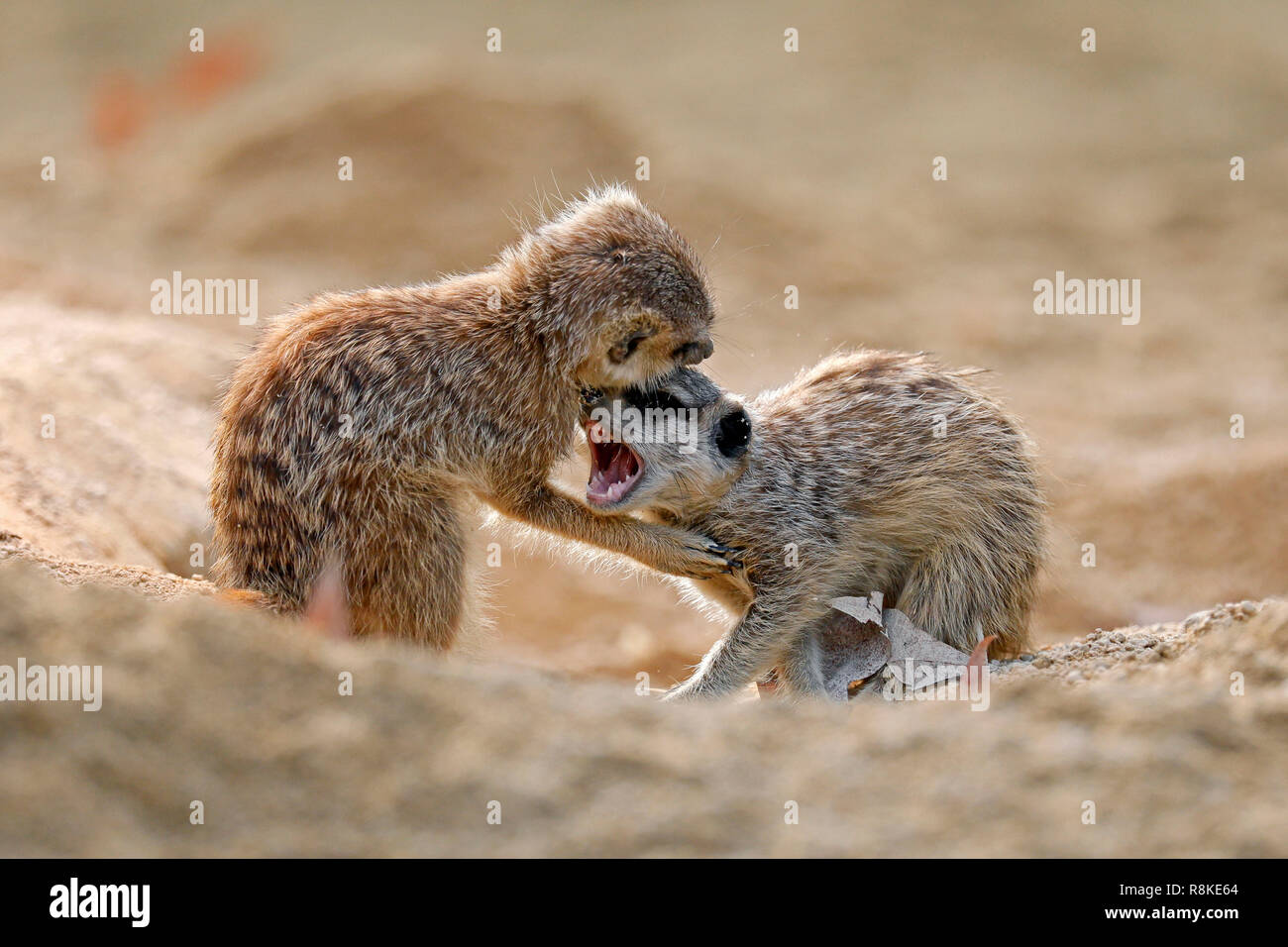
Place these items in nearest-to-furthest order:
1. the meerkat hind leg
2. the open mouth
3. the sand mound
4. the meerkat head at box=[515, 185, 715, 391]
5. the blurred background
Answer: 1. the sand mound
2. the meerkat hind leg
3. the meerkat head at box=[515, 185, 715, 391]
4. the open mouth
5. the blurred background

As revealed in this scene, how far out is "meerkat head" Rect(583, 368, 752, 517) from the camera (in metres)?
4.91

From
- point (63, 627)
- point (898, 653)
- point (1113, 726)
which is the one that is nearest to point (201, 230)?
point (898, 653)

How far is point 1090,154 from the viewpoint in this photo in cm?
1535

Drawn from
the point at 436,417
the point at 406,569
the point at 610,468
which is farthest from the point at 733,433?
the point at 406,569

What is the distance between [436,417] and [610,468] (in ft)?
2.71

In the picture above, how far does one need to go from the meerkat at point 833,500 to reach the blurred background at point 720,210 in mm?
439

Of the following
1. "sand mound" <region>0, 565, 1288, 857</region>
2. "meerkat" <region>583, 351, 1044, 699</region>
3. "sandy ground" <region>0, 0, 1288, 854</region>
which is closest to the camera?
"sand mound" <region>0, 565, 1288, 857</region>

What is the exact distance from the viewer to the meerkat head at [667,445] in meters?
4.91

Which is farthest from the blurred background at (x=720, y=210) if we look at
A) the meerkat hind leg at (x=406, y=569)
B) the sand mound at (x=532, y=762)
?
the sand mound at (x=532, y=762)

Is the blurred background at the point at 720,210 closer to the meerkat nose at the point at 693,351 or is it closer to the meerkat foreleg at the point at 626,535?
the meerkat foreleg at the point at 626,535

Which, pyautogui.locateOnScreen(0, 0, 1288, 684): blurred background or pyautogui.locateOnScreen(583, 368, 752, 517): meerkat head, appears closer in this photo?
pyautogui.locateOnScreen(583, 368, 752, 517): meerkat head

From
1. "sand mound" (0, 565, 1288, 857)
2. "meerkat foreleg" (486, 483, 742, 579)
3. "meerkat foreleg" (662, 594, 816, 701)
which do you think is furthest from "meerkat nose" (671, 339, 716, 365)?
"sand mound" (0, 565, 1288, 857)

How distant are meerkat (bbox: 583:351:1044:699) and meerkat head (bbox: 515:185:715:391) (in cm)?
17

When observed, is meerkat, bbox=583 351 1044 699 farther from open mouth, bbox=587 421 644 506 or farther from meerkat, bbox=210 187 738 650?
meerkat, bbox=210 187 738 650
